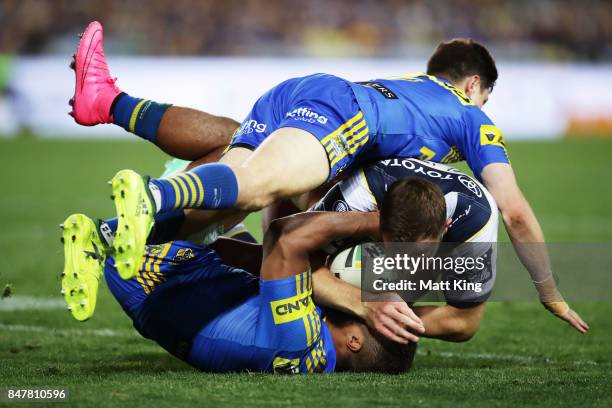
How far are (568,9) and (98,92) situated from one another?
2191cm

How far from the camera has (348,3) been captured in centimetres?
2511

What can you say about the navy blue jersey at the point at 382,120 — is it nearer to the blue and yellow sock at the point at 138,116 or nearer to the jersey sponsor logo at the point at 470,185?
the jersey sponsor logo at the point at 470,185

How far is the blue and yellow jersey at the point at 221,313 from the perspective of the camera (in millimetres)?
4590

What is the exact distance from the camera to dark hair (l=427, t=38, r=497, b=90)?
6.14 m

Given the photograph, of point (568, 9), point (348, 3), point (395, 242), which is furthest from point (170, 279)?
point (568, 9)

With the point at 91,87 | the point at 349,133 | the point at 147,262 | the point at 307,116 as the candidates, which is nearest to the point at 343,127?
the point at 349,133

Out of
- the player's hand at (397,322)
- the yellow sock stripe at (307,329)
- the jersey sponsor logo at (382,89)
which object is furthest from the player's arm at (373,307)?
the jersey sponsor logo at (382,89)

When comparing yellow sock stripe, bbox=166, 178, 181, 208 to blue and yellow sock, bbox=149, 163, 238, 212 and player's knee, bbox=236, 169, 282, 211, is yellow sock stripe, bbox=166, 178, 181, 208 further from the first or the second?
player's knee, bbox=236, 169, 282, 211

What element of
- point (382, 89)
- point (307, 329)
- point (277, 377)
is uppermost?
point (382, 89)

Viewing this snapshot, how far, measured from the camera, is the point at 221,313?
15.8 feet

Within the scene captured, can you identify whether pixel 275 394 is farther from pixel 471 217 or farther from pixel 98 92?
pixel 98 92

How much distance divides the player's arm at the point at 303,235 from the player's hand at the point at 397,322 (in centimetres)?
41

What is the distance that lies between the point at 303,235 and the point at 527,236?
1.23m

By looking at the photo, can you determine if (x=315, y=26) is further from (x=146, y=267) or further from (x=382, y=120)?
(x=146, y=267)
